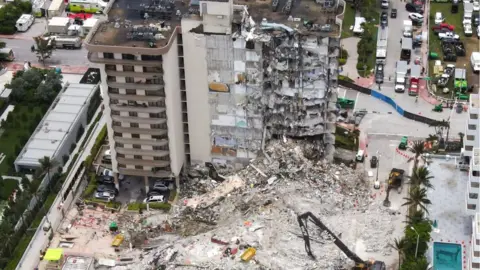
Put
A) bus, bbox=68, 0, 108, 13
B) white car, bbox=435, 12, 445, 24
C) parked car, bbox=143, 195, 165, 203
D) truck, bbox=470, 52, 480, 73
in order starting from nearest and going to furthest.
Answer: parked car, bbox=143, 195, 165, 203 < truck, bbox=470, 52, 480, 73 < white car, bbox=435, 12, 445, 24 < bus, bbox=68, 0, 108, 13

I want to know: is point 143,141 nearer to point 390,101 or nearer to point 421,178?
point 421,178

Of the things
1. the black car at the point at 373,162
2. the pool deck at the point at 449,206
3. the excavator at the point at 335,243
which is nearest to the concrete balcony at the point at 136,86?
the excavator at the point at 335,243

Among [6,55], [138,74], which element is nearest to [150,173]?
[138,74]

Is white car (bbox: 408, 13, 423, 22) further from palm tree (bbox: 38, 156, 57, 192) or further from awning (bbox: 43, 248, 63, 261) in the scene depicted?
awning (bbox: 43, 248, 63, 261)

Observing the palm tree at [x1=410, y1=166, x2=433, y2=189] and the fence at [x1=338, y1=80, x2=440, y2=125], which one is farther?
the fence at [x1=338, y1=80, x2=440, y2=125]

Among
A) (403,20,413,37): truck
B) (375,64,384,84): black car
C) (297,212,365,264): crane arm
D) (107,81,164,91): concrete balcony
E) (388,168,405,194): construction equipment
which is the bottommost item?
(297,212,365,264): crane arm

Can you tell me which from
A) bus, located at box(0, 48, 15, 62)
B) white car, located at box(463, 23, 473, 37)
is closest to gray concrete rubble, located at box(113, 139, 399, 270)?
white car, located at box(463, 23, 473, 37)
